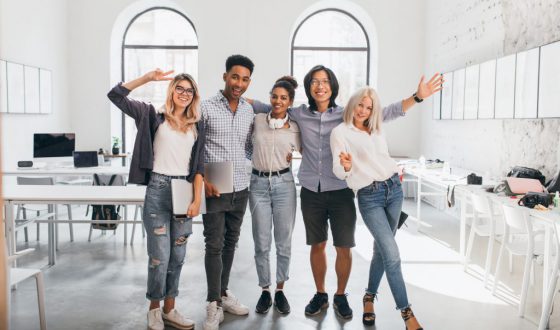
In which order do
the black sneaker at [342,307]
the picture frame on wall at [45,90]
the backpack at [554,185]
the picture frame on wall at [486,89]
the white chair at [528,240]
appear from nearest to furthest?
the black sneaker at [342,307]
the white chair at [528,240]
the backpack at [554,185]
the picture frame on wall at [486,89]
the picture frame on wall at [45,90]

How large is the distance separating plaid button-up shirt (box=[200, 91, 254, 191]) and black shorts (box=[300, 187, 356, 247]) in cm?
48

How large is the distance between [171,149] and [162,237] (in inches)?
20.0

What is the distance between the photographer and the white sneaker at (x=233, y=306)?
11.2 ft

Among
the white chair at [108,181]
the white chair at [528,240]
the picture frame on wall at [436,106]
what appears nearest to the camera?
the white chair at [528,240]

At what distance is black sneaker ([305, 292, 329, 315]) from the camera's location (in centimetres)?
344

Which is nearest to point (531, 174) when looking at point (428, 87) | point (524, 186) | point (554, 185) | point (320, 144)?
point (554, 185)

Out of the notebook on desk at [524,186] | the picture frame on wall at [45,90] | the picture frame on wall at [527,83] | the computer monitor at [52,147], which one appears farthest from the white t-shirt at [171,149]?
the picture frame on wall at [45,90]

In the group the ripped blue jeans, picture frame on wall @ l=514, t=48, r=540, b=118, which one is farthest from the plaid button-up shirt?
picture frame on wall @ l=514, t=48, r=540, b=118

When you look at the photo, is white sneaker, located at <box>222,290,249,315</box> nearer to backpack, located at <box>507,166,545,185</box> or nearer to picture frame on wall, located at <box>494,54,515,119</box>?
backpack, located at <box>507,166,545,185</box>

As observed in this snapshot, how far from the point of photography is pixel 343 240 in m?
3.27

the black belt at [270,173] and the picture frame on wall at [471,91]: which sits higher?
the picture frame on wall at [471,91]

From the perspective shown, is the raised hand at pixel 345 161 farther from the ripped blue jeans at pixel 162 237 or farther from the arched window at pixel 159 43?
the arched window at pixel 159 43

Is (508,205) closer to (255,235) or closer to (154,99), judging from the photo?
(255,235)

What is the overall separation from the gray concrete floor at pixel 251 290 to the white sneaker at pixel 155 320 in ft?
0.34
